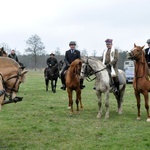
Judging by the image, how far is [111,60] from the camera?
11.0m

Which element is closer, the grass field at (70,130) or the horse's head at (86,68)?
the grass field at (70,130)

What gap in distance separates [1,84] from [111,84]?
5151 millimetres

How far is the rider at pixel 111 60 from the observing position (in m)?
10.9

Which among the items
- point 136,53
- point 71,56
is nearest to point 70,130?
point 136,53

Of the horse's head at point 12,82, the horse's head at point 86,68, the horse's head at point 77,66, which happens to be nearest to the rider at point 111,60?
the horse's head at point 86,68

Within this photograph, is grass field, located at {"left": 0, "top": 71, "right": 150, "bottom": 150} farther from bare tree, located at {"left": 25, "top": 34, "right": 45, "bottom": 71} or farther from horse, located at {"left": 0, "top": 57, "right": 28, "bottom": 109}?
bare tree, located at {"left": 25, "top": 34, "right": 45, "bottom": 71}

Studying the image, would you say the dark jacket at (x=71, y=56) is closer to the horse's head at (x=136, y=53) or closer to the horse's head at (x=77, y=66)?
the horse's head at (x=77, y=66)

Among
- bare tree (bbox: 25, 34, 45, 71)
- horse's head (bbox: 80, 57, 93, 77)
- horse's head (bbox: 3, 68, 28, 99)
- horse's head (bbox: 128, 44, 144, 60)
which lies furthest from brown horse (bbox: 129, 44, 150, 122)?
bare tree (bbox: 25, 34, 45, 71)

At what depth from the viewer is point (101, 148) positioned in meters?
6.88

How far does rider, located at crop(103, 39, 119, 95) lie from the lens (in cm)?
1088

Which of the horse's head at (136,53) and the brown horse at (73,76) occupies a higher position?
the horse's head at (136,53)

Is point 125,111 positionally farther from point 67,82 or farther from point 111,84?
point 67,82

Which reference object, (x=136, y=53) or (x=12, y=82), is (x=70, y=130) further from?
(x=136, y=53)

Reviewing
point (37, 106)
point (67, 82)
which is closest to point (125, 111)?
point (67, 82)
